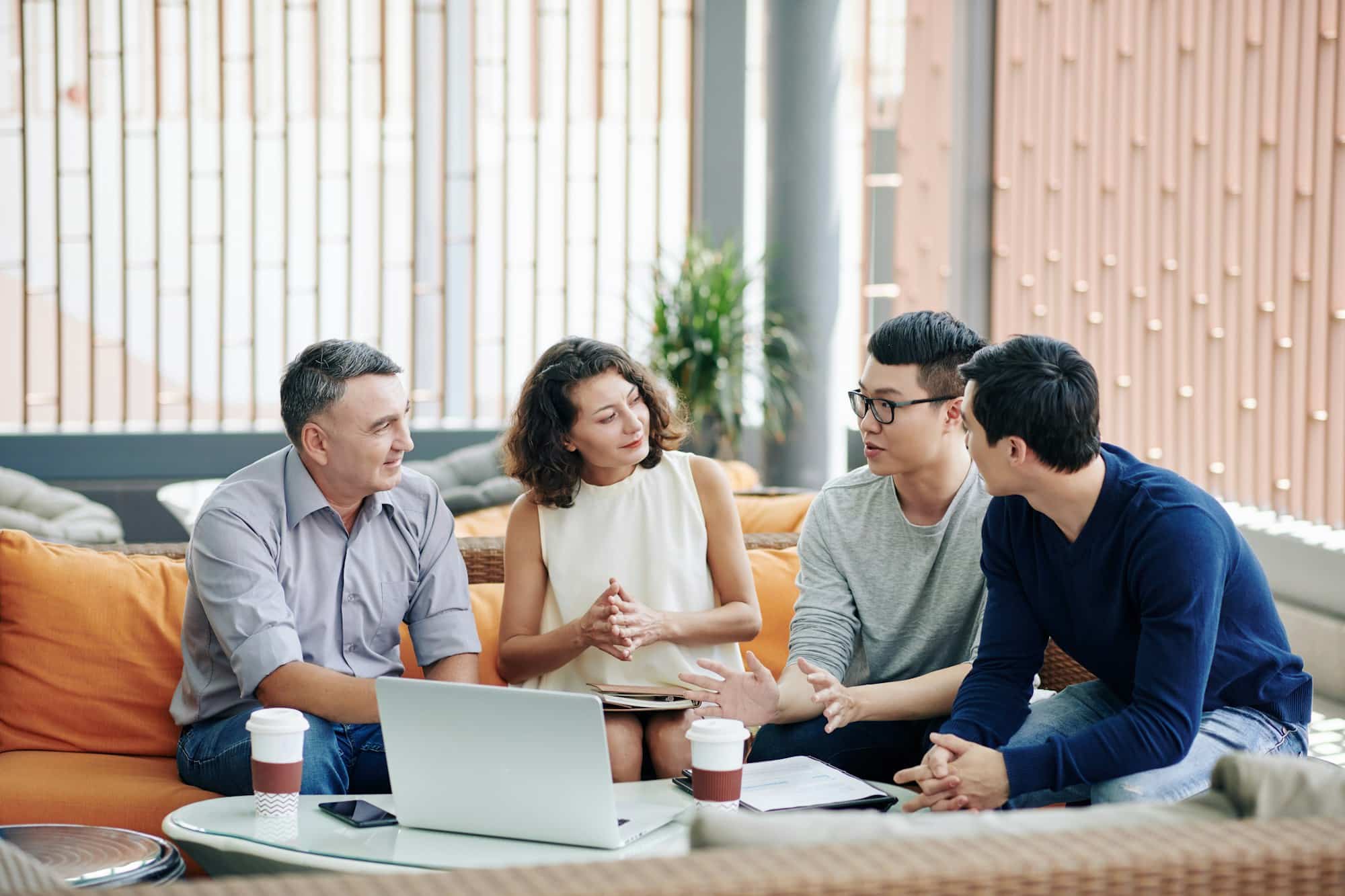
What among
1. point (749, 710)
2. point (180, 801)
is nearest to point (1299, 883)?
point (749, 710)

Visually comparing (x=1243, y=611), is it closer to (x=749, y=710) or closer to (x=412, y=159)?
(x=749, y=710)

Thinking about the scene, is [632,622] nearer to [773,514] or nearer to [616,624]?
[616,624]

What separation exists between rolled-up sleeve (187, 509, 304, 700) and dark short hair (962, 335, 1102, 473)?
4.19 ft

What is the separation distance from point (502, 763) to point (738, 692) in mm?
708

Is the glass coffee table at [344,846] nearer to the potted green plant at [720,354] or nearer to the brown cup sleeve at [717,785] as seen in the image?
the brown cup sleeve at [717,785]

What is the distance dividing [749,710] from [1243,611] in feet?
2.72

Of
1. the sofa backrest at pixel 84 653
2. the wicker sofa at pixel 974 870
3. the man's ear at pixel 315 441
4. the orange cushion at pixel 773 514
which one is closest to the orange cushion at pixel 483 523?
the orange cushion at pixel 773 514

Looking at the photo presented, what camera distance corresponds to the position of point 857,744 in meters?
2.46

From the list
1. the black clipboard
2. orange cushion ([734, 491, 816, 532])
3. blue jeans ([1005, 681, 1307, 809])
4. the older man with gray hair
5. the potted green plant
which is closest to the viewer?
the black clipboard

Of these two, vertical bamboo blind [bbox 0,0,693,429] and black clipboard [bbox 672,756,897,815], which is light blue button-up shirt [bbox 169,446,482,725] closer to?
black clipboard [bbox 672,756,897,815]

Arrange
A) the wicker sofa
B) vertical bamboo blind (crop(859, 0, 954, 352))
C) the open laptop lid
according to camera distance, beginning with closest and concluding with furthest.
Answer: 1. the wicker sofa
2. the open laptop lid
3. vertical bamboo blind (crop(859, 0, 954, 352))

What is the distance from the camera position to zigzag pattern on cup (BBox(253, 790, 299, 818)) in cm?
185

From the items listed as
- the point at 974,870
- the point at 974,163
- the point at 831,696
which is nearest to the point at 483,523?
the point at 831,696

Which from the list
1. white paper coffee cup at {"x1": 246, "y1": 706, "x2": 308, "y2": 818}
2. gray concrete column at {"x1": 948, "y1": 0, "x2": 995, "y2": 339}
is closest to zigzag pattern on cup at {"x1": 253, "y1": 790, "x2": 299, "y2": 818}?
white paper coffee cup at {"x1": 246, "y1": 706, "x2": 308, "y2": 818}
